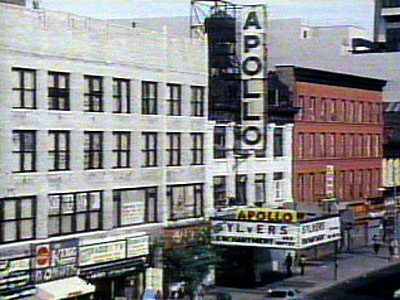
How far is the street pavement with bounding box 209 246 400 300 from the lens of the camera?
47969mm

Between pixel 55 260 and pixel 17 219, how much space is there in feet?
7.46

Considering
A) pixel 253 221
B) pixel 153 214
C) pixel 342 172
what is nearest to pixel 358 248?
pixel 342 172

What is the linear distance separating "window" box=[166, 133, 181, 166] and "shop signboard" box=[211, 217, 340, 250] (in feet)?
13.1

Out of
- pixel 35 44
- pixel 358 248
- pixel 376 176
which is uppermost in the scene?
pixel 35 44

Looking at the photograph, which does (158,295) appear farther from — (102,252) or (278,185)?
(278,185)

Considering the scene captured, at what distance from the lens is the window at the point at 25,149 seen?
1389 inches

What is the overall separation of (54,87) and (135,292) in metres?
10.2

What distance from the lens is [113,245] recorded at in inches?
1570

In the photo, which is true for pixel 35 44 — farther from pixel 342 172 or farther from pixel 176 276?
pixel 342 172

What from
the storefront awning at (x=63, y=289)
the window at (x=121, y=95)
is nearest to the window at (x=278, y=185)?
the window at (x=121, y=95)

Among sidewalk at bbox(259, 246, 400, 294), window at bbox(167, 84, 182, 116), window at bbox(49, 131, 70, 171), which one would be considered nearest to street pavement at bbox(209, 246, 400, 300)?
sidewalk at bbox(259, 246, 400, 294)

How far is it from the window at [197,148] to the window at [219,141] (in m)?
2.95

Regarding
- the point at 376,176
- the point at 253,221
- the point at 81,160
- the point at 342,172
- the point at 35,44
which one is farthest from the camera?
the point at 376,176

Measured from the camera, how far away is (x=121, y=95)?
40.8m
